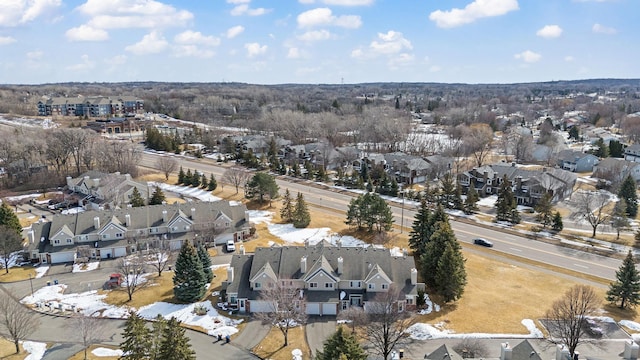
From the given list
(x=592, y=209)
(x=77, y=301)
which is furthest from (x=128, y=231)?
(x=592, y=209)

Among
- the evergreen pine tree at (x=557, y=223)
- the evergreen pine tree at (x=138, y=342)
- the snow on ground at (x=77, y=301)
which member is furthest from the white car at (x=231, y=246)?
the evergreen pine tree at (x=557, y=223)

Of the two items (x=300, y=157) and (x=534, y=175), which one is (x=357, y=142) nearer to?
(x=300, y=157)

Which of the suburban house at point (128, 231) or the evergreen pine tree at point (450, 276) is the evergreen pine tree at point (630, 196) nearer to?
the evergreen pine tree at point (450, 276)

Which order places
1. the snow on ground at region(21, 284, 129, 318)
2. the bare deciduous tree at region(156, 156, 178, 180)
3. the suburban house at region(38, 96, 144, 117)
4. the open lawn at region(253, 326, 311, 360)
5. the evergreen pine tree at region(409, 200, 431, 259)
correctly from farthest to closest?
1. the suburban house at region(38, 96, 144, 117)
2. the bare deciduous tree at region(156, 156, 178, 180)
3. the evergreen pine tree at region(409, 200, 431, 259)
4. the snow on ground at region(21, 284, 129, 318)
5. the open lawn at region(253, 326, 311, 360)

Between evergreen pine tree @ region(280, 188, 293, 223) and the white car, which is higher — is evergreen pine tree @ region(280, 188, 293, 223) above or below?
above

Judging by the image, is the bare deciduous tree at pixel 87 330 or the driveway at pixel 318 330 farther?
the driveway at pixel 318 330

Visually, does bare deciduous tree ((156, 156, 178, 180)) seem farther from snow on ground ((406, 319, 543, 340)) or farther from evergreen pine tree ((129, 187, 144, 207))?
snow on ground ((406, 319, 543, 340))

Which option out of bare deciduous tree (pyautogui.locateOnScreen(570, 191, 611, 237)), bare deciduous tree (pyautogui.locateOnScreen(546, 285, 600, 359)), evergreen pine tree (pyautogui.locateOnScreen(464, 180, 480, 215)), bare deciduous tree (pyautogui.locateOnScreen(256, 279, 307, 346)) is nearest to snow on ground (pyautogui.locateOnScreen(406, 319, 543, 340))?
bare deciduous tree (pyautogui.locateOnScreen(546, 285, 600, 359))
